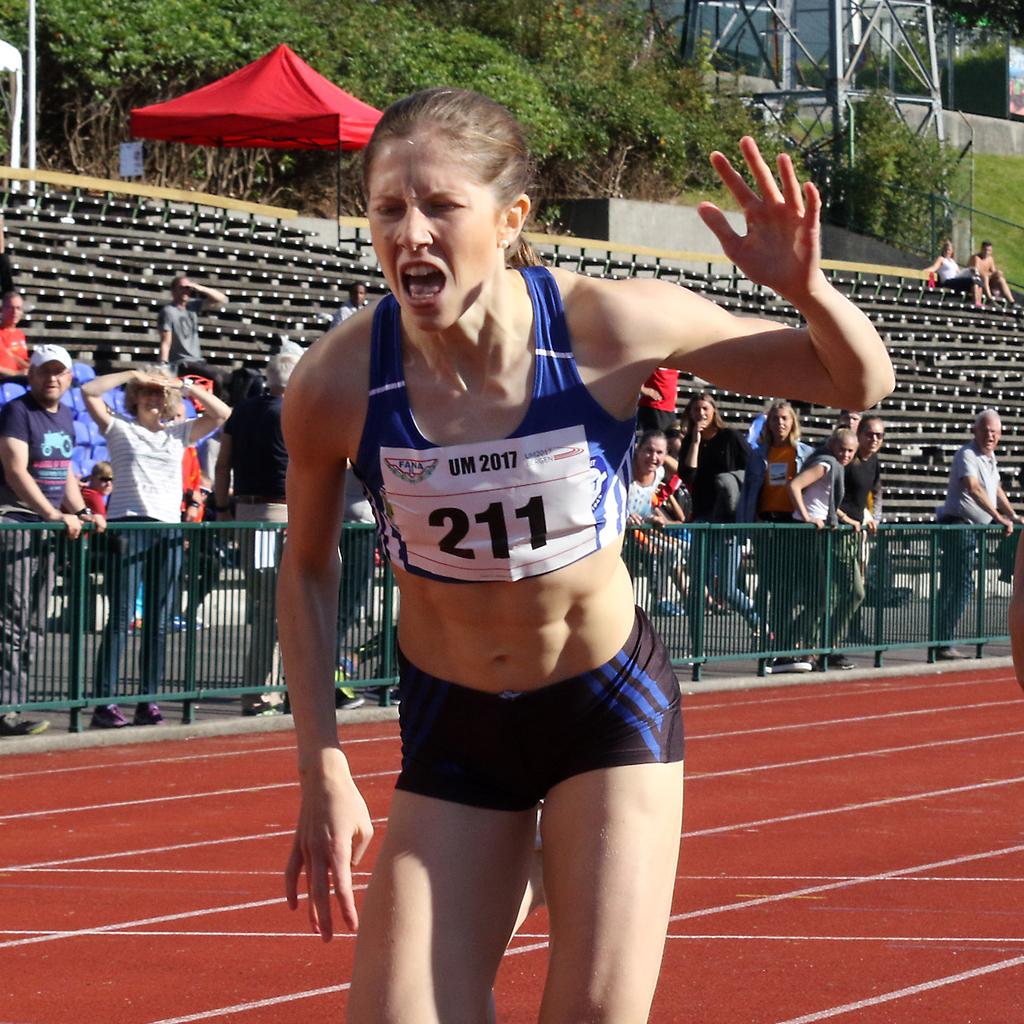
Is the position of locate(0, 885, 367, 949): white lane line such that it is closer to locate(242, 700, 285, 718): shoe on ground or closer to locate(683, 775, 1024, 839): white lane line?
locate(683, 775, 1024, 839): white lane line

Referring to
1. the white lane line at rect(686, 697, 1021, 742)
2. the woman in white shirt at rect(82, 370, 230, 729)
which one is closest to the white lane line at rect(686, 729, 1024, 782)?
the white lane line at rect(686, 697, 1021, 742)

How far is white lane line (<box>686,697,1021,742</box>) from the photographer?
39.2ft

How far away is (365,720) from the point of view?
12.2 m

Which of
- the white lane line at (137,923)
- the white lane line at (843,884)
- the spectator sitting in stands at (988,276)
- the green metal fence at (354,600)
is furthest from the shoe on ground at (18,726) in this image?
the spectator sitting in stands at (988,276)

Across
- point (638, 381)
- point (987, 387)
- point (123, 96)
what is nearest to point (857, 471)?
point (638, 381)

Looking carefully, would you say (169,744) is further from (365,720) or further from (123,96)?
(123,96)

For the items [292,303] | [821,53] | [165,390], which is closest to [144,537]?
[165,390]

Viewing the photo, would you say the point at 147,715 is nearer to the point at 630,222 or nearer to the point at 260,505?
the point at 260,505

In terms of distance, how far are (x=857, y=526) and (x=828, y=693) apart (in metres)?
1.55

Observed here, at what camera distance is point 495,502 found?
3328mm

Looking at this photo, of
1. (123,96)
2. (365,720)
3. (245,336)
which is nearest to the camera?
(365,720)

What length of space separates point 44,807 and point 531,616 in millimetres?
5965

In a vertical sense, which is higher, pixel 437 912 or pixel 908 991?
pixel 437 912

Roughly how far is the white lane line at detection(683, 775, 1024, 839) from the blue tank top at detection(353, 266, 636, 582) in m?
5.05
